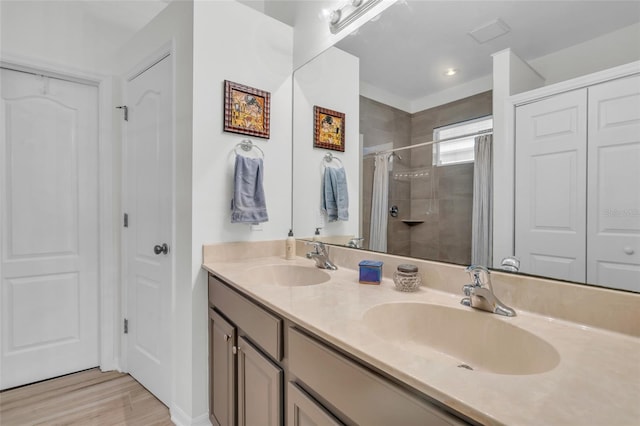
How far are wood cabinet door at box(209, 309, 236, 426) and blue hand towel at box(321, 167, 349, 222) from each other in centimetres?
79

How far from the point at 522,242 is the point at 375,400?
2.17 feet

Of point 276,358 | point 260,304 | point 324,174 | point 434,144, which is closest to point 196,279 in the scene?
point 260,304

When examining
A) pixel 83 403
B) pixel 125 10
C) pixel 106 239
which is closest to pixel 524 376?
pixel 83 403

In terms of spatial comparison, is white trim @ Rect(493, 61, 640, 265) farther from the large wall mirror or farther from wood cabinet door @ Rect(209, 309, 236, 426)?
wood cabinet door @ Rect(209, 309, 236, 426)

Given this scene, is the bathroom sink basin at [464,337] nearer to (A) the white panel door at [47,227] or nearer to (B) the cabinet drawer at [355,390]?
(B) the cabinet drawer at [355,390]

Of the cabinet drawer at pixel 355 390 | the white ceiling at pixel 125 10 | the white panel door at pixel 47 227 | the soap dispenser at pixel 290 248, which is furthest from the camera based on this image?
the white ceiling at pixel 125 10

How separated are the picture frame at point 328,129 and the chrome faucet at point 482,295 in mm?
1014

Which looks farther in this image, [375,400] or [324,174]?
[324,174]

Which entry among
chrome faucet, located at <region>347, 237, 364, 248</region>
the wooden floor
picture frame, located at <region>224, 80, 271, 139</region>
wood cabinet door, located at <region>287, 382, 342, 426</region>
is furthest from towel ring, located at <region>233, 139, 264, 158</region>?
the wooden floor

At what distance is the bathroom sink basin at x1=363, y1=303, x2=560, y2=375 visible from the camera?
28.9 inches

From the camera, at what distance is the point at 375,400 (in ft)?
2.05

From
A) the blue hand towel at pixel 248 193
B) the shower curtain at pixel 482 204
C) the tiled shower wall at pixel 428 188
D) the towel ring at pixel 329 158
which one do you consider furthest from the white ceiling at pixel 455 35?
the blue hand towel at pixel 248 193

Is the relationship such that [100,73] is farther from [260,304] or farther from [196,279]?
[260,304]

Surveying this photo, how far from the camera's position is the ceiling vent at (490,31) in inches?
37.9
